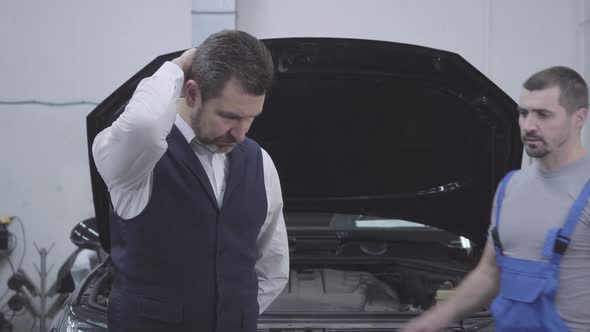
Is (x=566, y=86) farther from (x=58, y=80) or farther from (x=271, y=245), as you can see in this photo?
(x=58, y=80)

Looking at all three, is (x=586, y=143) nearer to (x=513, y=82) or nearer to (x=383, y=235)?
(x=513, y=82)

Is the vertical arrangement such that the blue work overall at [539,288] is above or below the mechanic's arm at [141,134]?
below

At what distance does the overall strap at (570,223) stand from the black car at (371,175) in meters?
0.57

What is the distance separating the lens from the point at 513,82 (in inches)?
219

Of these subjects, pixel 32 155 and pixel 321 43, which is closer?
pixel 321 43

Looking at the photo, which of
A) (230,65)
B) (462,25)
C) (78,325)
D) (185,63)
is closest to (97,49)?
(462,25)

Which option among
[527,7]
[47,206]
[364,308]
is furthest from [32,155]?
[527,7]

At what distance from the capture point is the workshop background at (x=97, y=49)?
5535 mm

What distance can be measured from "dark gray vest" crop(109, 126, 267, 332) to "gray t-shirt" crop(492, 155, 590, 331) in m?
0.74

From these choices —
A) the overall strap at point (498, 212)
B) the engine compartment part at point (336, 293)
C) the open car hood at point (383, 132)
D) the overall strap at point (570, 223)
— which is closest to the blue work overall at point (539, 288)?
the overall strap at point (570, 223)

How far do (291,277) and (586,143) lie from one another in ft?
11.8

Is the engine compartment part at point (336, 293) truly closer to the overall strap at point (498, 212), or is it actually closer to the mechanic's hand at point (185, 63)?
the overall strap at point (498, 212)

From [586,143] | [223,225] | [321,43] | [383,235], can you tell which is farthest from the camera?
[586,143]

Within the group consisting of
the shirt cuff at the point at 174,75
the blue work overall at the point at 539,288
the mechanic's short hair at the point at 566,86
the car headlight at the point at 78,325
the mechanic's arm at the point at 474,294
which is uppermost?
the shirt cuff at the point at 174,75
